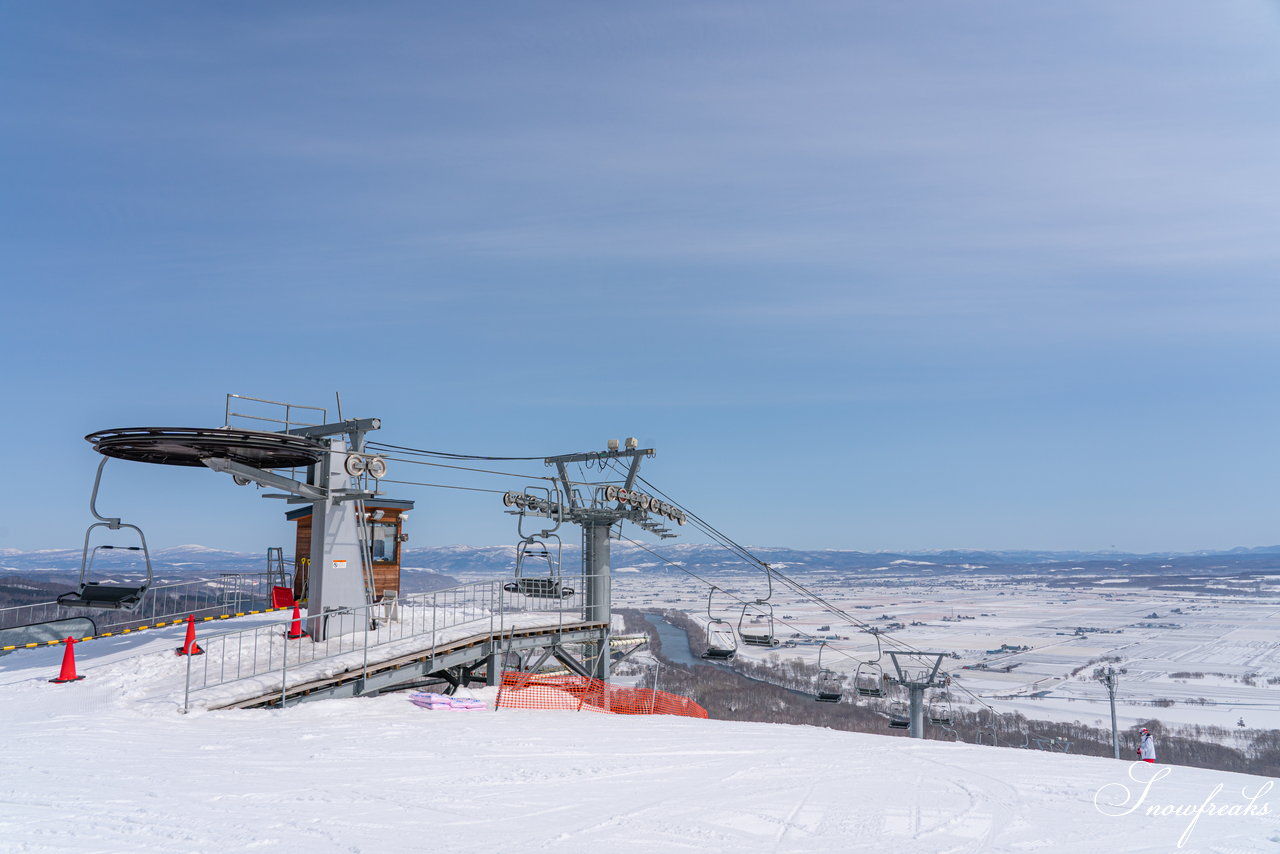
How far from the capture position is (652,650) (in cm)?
12581

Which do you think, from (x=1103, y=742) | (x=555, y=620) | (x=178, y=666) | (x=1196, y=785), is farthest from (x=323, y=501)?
(x=1103, y=742)

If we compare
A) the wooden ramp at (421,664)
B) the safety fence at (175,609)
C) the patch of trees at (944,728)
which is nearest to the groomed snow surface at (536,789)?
the wooden ramp at (421,664)

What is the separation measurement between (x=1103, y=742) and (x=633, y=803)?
235 feet

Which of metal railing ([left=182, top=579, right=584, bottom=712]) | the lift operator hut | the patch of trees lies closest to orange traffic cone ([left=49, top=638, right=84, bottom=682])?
metal railing ([left=182, top=579, right=584, bottom=712])

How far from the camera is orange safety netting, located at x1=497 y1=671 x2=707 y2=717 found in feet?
56.3

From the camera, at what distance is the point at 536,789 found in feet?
30.9

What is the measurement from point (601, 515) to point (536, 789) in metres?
17.8

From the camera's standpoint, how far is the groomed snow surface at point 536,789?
7.55 m

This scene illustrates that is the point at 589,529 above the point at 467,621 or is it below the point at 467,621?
above

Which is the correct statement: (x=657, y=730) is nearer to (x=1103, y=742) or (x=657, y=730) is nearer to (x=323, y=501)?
(x=323, y=501)

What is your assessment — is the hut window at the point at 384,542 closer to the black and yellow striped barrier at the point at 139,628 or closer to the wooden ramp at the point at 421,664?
the black and yellow striped barrier at the point at 139,628

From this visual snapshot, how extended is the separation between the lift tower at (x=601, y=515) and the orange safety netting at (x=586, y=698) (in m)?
5.90

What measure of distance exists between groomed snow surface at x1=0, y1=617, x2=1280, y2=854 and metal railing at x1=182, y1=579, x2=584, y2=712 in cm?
128

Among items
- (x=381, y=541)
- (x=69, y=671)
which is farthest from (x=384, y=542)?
(x=69, y=671)
